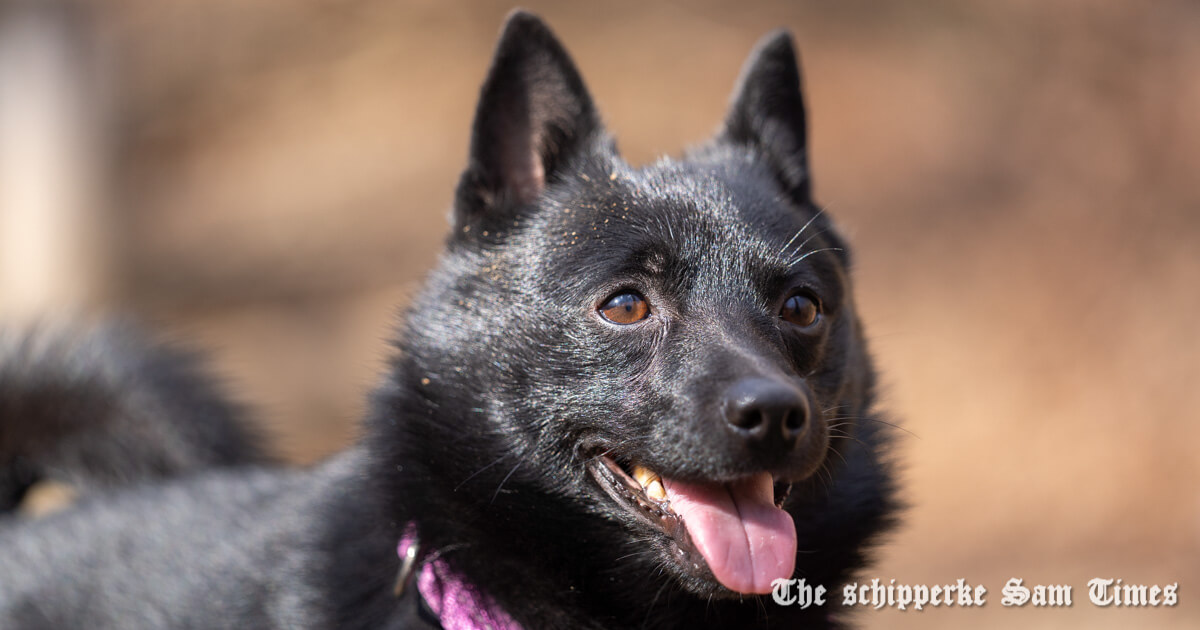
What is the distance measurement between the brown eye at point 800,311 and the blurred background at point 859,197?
3814 millimetres

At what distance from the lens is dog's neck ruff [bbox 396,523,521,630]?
248cm

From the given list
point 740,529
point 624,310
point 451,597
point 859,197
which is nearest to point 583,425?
point 624,310

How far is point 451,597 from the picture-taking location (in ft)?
8.22

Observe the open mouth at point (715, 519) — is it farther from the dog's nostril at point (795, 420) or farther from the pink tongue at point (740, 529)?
the dog's nostril at point (795, 420)

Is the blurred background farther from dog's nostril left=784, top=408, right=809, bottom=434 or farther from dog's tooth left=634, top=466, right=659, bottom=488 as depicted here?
dog's nostril left=784, top=408, right=809, bottom=434

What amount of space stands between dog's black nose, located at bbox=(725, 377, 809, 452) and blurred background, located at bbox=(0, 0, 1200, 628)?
13.8ft

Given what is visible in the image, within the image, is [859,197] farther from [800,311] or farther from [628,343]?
[628,343]

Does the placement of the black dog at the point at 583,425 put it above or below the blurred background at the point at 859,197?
below

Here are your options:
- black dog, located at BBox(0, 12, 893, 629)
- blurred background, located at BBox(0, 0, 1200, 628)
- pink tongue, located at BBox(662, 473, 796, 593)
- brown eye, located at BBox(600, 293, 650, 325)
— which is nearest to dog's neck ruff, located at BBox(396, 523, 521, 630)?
black dog, located at BBox(0, 12, 893, 629)

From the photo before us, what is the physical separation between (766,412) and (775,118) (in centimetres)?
132

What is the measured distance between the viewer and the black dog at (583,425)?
2.22 metres

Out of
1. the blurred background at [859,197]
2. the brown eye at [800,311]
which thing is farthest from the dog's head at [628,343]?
the blurred background at [859,197]

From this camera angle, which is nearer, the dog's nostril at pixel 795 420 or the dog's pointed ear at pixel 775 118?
the dog's nostril at pixel 795 420

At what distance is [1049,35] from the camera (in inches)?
285
